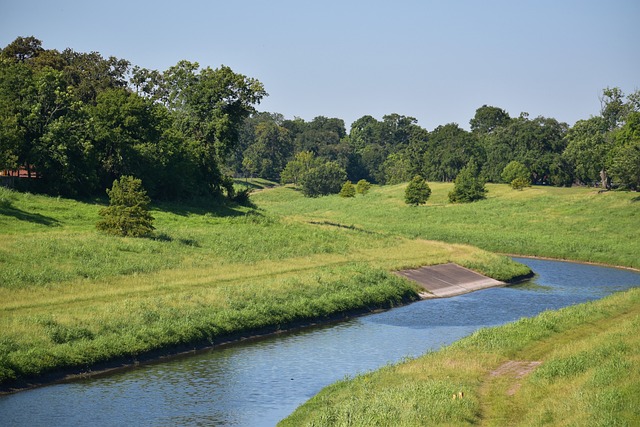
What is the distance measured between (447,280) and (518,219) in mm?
55196

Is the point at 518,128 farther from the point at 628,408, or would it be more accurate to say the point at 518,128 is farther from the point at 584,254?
the point at 628,408

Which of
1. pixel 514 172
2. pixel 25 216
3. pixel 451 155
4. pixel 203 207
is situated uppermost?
pixel 451 155

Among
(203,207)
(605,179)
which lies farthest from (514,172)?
(203,207)

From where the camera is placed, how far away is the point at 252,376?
3684 centimetres

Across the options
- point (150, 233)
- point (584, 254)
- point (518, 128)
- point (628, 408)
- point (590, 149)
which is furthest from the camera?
point (518, 128)

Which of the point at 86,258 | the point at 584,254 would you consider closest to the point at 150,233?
the point at 86,258

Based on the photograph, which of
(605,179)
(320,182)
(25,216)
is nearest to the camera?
(25,216)

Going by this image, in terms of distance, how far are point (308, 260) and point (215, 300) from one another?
21410 millimetres

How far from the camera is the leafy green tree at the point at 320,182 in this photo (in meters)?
187

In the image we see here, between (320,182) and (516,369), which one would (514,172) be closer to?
(320,182)

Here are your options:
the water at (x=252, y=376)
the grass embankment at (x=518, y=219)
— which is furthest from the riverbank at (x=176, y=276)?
the grass embankment at (x=518, y=219)

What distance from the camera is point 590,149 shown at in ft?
479

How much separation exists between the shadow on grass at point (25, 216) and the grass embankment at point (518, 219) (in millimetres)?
51965

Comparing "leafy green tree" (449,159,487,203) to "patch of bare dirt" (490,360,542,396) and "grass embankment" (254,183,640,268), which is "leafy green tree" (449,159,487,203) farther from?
"patch of bare dirt" (490,360,542,396)
